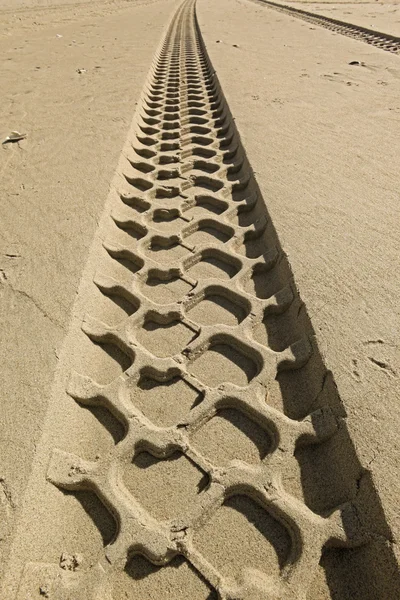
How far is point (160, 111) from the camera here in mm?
3805

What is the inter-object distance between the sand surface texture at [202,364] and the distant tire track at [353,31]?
4521 mm

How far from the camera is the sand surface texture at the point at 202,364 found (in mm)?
1075

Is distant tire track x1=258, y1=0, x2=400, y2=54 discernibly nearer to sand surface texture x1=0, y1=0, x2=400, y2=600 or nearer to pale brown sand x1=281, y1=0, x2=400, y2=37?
pale brown sand x1=281, y1=0, x2=400, y2=37

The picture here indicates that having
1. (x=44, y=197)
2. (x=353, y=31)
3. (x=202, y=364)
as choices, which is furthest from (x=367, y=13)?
(x=202, y=364)

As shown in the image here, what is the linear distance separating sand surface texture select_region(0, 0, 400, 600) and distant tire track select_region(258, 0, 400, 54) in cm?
452

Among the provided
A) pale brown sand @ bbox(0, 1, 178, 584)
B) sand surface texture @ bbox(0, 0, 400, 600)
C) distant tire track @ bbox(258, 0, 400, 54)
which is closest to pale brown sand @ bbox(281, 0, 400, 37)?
distant tire track @ bbox(258, 0, 400, 54)

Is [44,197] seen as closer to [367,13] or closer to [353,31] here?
[353,31]

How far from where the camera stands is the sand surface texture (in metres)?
1.08

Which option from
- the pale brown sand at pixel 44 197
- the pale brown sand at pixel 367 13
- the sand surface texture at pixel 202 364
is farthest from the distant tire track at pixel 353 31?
the sand surface texture at pixel 202 364

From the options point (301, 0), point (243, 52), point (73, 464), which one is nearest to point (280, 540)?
point (73, 464)

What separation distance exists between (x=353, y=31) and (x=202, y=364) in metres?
8.69

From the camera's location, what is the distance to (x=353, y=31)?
7.97 m

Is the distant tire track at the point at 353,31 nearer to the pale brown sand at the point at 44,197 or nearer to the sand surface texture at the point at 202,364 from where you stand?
the pale brown sand at the point at 44,197

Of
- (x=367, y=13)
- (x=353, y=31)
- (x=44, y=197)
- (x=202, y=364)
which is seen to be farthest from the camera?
(x=367, y=13)
